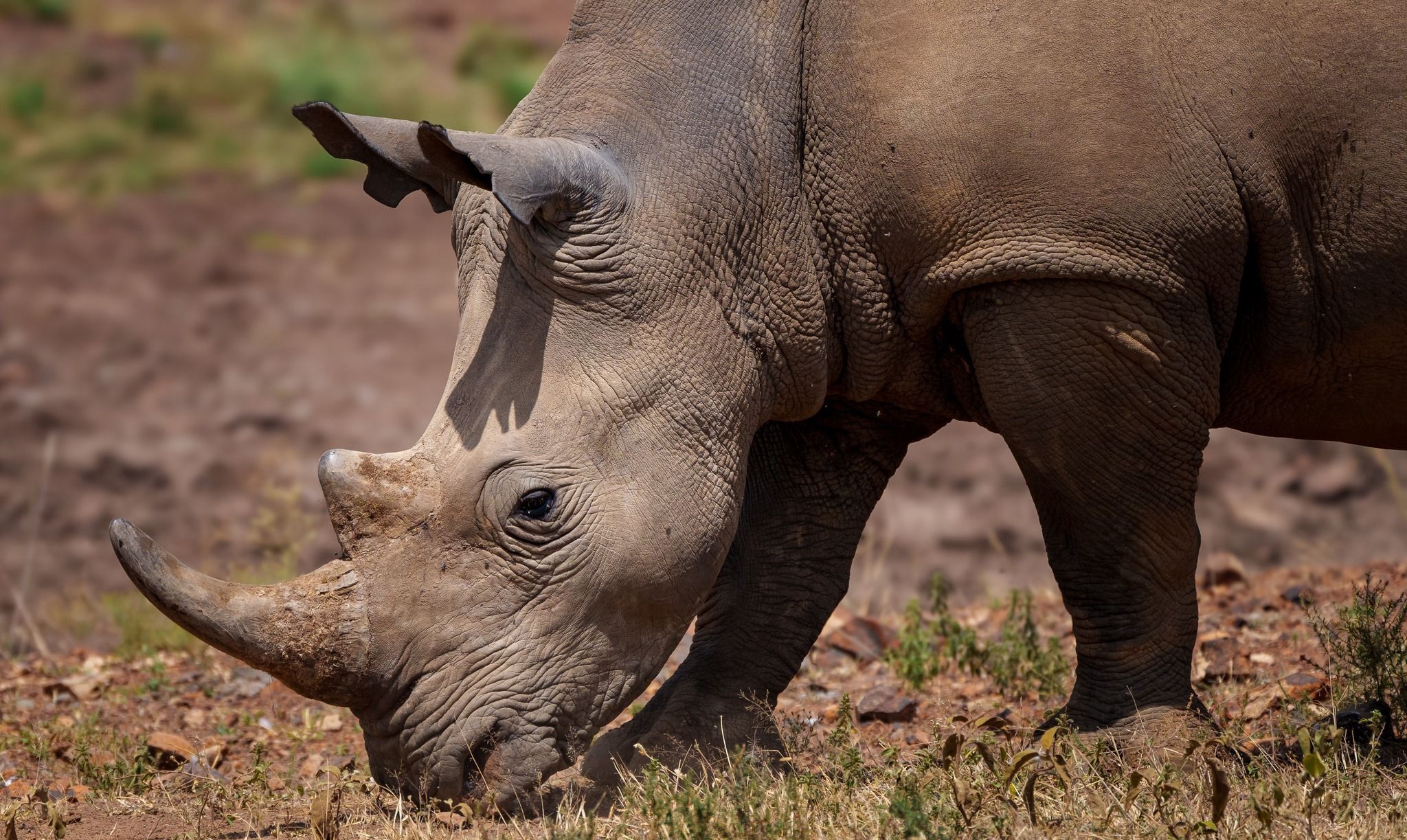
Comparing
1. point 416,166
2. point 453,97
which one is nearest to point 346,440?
point 453,97

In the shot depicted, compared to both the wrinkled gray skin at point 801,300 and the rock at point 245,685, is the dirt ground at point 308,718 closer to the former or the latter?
the rock at point 245,685

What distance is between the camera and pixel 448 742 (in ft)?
13.5

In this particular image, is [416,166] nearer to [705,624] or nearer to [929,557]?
[705,624]

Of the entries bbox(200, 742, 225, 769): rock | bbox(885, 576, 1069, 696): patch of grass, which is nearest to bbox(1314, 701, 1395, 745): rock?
bbox(885, 576, 1069, 696): patch of grass

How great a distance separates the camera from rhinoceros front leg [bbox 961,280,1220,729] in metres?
4.22

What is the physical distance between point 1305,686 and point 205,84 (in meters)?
16.0

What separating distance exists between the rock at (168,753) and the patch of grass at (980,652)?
2.55m

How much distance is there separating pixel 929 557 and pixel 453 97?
9.55m

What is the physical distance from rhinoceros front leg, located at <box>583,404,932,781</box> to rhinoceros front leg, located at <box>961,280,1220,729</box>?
638 millimetres

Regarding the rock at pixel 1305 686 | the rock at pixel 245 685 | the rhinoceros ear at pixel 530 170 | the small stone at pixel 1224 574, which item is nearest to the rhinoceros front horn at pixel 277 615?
the rhinoceros ear at pixel 530 170

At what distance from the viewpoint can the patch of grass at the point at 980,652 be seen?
18.9 feet

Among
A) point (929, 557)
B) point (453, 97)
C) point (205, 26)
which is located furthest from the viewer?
point (205, 26)

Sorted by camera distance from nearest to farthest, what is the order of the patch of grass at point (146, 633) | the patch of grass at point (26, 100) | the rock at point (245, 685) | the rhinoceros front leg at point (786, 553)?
the rhinoceros front leg at point (786, 553) → the rock at point (245, 685) → the patch of grass at point (146, 633) → the patch of grass at point (26, 100)

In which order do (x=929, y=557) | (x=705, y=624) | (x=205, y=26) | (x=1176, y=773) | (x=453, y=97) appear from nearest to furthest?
(x=1176, y=773) < (x=705, y=624) < (x=929, y=557) < (x=453, y=97) < (x=205, y=26)
